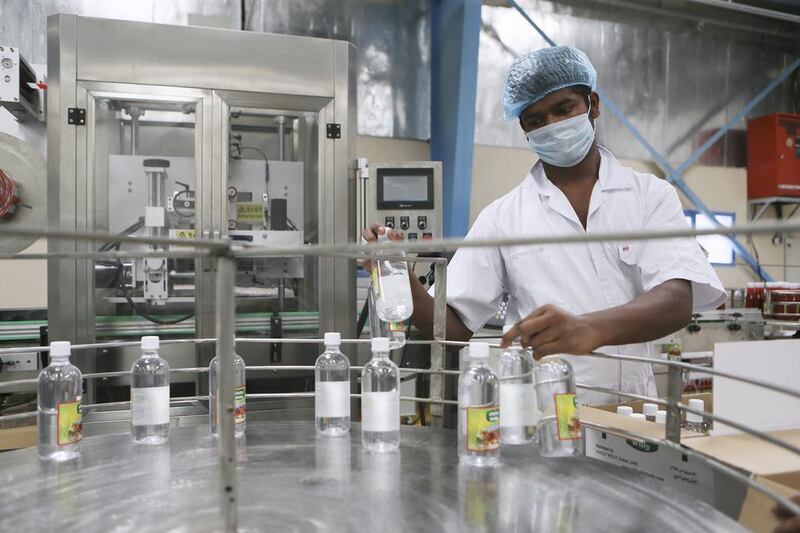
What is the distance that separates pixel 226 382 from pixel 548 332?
1.97 ft

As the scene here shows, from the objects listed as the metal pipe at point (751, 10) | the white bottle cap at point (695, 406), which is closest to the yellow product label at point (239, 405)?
the white bottle cap at point (695, 406)

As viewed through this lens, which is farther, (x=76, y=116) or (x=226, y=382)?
(x=76, y=116)

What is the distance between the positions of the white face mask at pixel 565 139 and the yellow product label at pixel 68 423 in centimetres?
121

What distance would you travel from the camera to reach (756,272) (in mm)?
4574

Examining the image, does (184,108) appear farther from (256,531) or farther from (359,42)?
(256,531)

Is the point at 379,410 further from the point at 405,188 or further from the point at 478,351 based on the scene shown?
the point at 405,188

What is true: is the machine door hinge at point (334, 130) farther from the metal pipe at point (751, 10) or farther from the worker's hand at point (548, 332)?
the metal pipe at point (751, 10)

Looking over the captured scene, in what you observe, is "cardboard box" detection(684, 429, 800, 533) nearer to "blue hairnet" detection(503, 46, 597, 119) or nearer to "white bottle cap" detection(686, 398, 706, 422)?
"white bottle cap" detection(686, 398, 706, 422)

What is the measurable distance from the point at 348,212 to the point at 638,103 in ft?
9.69

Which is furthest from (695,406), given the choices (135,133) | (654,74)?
(654,74)

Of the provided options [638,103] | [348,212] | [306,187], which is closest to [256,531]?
[348,212]

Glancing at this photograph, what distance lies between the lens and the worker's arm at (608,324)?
993mm

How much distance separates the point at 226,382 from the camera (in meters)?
0.57

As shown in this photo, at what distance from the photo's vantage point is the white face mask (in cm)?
148
